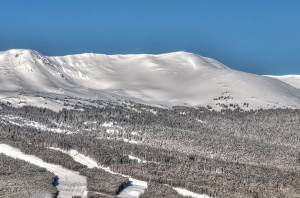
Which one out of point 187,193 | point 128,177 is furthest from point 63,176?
point 187,193

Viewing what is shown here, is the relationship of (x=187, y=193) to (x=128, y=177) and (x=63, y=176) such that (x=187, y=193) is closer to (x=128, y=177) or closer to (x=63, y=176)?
(x=128, y=177)

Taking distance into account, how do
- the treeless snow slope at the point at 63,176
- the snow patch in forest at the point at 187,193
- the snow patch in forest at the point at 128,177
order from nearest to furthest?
the treeless snow slope at the point at 63,176 < the snow patch in forest at the point at 128,177 < the snow patch in forest at the point at 187,193

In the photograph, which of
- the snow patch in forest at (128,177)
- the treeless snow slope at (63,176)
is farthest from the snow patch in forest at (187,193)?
the treeless snow slope at (63,176)

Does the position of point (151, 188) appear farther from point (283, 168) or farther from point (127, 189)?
point (283, 168)

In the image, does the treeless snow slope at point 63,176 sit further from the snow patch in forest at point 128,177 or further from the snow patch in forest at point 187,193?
the snow patch in forest at point 187,193

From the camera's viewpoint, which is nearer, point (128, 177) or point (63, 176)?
point (63, 176)

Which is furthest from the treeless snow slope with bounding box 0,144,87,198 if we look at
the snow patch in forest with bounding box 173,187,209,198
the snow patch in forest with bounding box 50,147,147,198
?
the snow patch in forest with bounding box 173,187,209,198

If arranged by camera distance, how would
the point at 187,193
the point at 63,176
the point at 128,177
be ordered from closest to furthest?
1. the point at 187,193
2. the point at 63,176
3. the point at 128,177

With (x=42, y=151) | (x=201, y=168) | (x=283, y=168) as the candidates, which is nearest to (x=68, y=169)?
(x=42, y=151)
